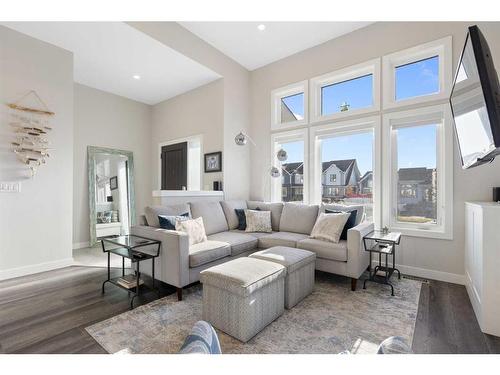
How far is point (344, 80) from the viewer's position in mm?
3869

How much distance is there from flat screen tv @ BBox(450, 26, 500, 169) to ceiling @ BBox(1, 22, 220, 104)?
336 cm

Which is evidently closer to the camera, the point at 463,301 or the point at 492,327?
the point at 492,327

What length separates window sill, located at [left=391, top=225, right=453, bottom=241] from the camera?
296 cm

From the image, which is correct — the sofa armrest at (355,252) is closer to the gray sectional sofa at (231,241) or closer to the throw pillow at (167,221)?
the gray sectional sofa at (231,241)

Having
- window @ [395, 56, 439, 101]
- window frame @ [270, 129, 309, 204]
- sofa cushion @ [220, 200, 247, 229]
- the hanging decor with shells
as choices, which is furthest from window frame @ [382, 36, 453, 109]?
the hanging decor with shells

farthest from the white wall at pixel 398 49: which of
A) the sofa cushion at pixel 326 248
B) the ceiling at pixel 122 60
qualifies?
the ceiling at pixel 122 60

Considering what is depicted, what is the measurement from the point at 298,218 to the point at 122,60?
11.8 ft

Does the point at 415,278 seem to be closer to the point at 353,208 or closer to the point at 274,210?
the point at 353,208

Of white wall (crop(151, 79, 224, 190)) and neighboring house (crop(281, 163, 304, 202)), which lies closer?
neighboring house (crop(281, 163, 304, 202))

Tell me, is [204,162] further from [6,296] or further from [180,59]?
[6,296]

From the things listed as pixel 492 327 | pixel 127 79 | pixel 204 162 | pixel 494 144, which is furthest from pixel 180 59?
pixel 492 327

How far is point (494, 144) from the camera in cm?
127

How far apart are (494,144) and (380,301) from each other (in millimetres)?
1794

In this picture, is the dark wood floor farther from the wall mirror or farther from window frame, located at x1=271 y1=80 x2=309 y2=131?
window frame, located at x1=271 y1=80 x2=309 y2=131
